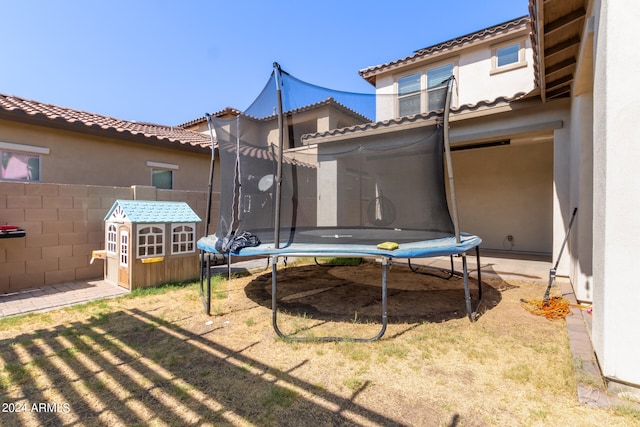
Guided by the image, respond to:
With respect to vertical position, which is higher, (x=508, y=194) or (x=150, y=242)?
(x=508, y=194)

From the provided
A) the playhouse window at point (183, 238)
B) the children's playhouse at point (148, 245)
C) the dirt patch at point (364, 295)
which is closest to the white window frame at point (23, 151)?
the children's playhouse at point (148, 245)

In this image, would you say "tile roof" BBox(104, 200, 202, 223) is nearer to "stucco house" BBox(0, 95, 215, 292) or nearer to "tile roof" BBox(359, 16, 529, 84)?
"stucco house" BBox(0, 95, 215, 292)

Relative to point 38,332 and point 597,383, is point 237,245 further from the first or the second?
point 597,383

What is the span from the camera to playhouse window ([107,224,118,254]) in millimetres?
3881

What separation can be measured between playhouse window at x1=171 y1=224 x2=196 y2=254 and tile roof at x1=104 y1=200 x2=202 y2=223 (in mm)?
105

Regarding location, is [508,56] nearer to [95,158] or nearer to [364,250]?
[364,250]

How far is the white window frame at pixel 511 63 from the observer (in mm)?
5795

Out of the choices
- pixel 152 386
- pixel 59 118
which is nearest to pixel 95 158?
pixel 59 118

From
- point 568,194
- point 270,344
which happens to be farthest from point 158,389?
point 568,194

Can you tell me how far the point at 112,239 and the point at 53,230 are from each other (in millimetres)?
684

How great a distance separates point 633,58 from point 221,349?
288cm

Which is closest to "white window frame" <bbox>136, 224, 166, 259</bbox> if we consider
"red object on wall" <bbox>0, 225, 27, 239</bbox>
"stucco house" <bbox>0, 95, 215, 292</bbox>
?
"stucco house" <bbox>0, 95, 215, 292</bbox>

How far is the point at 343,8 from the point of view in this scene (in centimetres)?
584

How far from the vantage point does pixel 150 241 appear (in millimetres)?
3801
